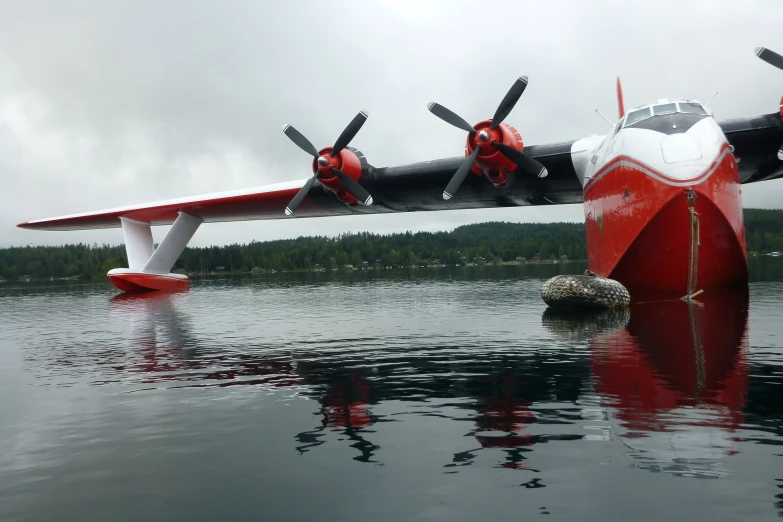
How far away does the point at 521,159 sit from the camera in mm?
17312

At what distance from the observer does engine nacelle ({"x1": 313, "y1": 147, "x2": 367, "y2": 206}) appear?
1964 cm

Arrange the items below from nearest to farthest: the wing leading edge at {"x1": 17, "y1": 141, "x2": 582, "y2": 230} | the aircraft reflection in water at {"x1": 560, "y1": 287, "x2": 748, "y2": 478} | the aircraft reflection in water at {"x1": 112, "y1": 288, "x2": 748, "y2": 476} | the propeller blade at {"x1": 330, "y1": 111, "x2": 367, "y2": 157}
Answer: the aircraft reflection in water at {"x1": 560, "y1": 287, "x2": 748, "y2": 478}
the aircraft reflection in water at {"x1": 112, "y1": 288, "x2": 748, "y2": 476}
the propeller blade at {"x1": 330, "y1": 111, "x2": 367, "y2": 157}
the wing leading edge at {"x1": 17, "y1": 141, "x2": 582, "y2": 230}

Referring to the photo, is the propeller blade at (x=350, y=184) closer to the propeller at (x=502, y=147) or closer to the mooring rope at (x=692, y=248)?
the propeller at (x=502, y=147)

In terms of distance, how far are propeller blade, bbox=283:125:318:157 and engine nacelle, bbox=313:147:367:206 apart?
31 cm

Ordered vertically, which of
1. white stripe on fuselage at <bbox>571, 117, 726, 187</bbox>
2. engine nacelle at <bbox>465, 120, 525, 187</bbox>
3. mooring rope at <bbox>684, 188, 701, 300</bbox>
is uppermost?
engine nacelle at <bbox>465, 120, 525, 187</bbox>

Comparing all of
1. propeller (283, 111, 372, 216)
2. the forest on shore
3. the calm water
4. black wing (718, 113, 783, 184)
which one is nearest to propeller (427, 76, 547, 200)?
propeller (283, 111, 372, 216)

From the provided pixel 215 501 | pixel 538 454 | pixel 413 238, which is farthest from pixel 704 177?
pixel 413 238

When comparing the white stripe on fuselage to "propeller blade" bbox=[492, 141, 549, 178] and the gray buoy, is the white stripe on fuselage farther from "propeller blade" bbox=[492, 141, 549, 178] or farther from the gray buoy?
the gray buoy

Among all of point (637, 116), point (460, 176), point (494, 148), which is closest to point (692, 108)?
point (637, 116)

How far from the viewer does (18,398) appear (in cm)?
666

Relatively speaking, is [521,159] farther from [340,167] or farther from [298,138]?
[298,138]

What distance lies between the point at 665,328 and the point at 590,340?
1841 millimetres

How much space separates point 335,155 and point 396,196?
11.8ft

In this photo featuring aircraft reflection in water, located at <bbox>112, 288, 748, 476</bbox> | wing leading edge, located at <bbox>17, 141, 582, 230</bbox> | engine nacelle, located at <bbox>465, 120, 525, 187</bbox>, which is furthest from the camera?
wing leading edge, located at <bbox>17, 141, 582, 230</bbox>
